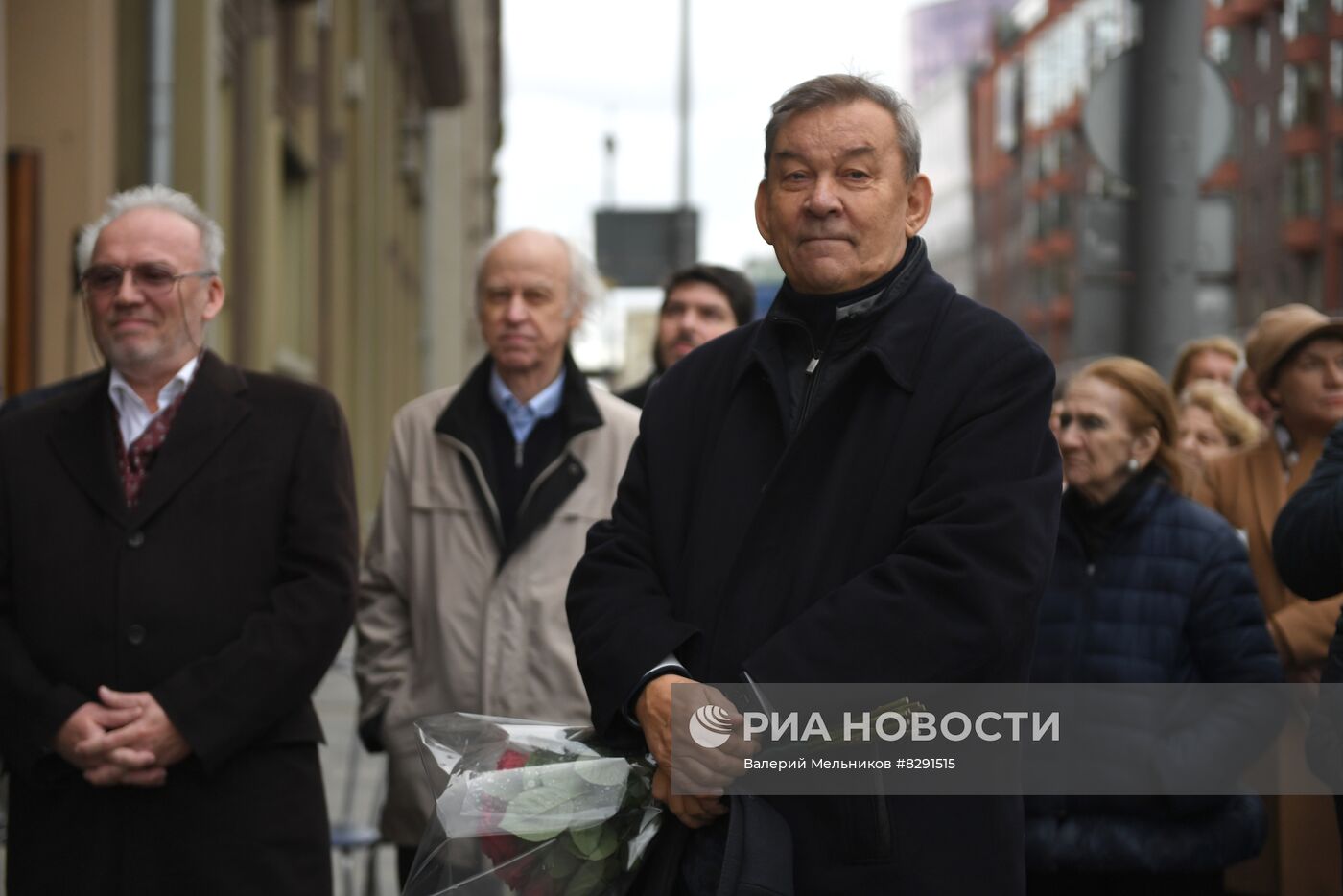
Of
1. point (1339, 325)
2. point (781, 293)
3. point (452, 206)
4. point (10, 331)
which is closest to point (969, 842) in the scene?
point (781, 293)

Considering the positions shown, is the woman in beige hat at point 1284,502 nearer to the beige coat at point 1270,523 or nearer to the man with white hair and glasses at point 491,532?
the beige coat at point 1270,523

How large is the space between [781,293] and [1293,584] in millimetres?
1251

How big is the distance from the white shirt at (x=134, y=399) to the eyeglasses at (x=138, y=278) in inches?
7.3

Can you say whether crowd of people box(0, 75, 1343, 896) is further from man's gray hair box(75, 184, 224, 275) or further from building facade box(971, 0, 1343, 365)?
building facade box(971, 0, 1343, 365)

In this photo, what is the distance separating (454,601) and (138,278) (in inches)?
46.0

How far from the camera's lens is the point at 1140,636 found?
446 centimetres

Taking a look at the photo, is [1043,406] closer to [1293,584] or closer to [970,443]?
[970,443]

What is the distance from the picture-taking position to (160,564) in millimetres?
4055

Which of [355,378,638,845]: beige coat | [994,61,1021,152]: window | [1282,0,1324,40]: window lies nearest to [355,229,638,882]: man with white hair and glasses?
[355,378,638,845]: beige coat

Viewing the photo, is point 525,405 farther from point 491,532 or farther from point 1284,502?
point 1284,502

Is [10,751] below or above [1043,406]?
below

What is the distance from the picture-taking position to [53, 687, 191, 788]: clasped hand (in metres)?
3.88

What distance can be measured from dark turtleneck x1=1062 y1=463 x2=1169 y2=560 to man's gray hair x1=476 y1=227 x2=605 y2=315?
1469 mm

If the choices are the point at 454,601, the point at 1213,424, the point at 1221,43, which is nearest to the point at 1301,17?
the point at 1221,43
